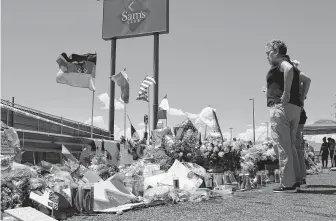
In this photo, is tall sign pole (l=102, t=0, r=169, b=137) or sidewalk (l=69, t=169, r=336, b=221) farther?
tall sign pole (l=102, t=0, r=169, b=137)

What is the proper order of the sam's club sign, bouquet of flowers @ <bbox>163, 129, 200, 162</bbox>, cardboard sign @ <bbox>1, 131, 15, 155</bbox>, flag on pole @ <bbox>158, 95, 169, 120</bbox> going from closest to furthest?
cardboard sign @ <bbox>1, 131, 15, 155</bbox>, bouquet of flowers @ <bbox>163, 129, 200, 162</bbox>, flag on pole @ <bbox>158, 95, 169, 120</bbox>, the sam's club sign

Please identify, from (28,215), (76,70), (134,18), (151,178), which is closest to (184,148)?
(151,178)

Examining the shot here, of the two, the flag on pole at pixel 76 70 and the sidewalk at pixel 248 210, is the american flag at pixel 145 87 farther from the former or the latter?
the sidewalk at pixel 248 210

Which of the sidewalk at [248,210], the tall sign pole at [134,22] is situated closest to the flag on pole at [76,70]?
the sidewalk at [248,210]

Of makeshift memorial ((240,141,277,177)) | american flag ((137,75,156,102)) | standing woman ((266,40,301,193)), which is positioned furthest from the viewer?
american flag ((137,75,156,102))

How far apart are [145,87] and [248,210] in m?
13.6

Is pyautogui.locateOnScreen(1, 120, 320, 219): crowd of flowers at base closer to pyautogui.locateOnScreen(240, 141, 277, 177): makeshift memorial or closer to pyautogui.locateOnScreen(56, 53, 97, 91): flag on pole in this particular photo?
pyautogui.locateOnScreen(240, 141, 277, 177): makeshift memorial

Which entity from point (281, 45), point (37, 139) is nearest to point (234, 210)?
point (281, 45)

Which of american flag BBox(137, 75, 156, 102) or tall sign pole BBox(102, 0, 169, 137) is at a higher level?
tall sign pole BBox(102, 0, 169, 137)

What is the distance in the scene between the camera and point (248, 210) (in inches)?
125

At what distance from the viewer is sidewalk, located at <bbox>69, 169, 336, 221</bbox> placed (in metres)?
2.88

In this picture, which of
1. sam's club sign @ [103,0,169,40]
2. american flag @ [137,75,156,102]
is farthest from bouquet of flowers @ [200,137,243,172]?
sam's club sign @ [103,0,169,40]

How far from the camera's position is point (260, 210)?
317 cm

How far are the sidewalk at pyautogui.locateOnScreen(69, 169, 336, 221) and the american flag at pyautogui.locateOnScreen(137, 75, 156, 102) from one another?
41.1 ft
